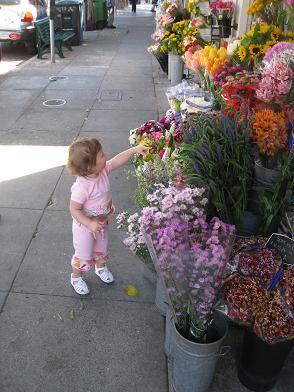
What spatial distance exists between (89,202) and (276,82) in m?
1.45

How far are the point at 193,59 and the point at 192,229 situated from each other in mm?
2559

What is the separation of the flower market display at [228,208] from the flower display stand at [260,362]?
2.7 inches

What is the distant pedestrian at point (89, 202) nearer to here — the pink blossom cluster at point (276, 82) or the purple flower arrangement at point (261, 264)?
the purple flower arrangement at point (261, 264)

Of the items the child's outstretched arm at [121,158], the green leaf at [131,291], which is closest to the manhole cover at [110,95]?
the child's outstretched arm at [121,158]

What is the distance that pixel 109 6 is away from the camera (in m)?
20.0

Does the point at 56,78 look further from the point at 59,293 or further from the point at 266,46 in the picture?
the point at 59,293

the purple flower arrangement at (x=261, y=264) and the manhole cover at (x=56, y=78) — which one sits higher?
the purple flower arrangement at (x=261, y=264)

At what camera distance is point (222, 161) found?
253 centimetres

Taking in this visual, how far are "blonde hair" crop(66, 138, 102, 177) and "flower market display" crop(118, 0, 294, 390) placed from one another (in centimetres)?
43

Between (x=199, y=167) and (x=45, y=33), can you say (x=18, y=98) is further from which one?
(x=199, y=167)

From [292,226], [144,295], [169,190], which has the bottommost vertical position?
[144,295]

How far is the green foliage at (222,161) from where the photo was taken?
249 centimetres

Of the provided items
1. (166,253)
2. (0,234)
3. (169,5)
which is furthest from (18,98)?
(166,253)

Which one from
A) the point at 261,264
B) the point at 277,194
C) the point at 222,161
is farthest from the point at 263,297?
the point at 222,161
